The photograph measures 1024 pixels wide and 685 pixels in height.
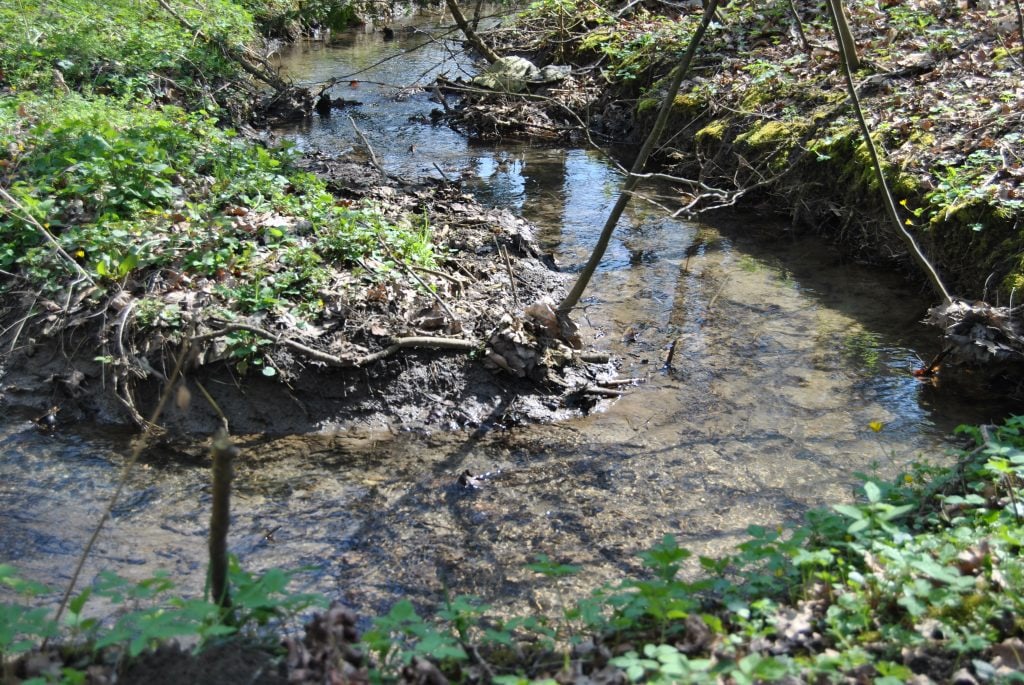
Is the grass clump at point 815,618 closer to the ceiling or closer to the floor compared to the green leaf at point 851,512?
closer to the floor

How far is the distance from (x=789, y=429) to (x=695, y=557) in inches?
59.0

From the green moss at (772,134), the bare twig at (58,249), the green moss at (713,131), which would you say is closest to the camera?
the bare twig at (58,249)

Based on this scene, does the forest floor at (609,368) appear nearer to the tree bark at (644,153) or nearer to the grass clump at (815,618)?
the grass clump at (815,618)

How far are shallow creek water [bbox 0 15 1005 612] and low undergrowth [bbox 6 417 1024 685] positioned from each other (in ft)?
2.25

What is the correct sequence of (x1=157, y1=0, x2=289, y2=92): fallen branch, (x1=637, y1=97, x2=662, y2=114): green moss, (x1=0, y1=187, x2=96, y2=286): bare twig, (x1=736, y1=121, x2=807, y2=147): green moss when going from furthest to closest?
1. (x1=157, y1=0, x2=289, y2=92): fallen branch
2. (x1=637, y1=97, x2=662, y2=114): green moss
3. (x1=736, y1=121, x2=807, y2=147): green moss
4. (x1=0, y1=187, x2=96, y2=286): bare twig

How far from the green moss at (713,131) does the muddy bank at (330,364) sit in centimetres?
430

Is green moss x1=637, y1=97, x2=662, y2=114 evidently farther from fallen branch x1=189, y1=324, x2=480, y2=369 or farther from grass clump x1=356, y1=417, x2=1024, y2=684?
grass clump x1=356, y1=417, x2=1024, y2=684

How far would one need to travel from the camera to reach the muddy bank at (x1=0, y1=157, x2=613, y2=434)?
5297 millimetres

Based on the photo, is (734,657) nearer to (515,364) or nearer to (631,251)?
(515,364)

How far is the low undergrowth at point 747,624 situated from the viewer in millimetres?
2668

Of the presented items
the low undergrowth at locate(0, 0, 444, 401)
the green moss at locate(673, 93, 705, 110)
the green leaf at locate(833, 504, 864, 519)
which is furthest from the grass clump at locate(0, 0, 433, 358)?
the green moss at locate(673, 93, 705, 110)

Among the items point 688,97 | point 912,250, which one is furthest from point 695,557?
point 688,97

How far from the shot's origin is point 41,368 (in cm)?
555

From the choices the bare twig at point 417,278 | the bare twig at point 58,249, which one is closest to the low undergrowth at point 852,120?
the bare twig at point 417,278
